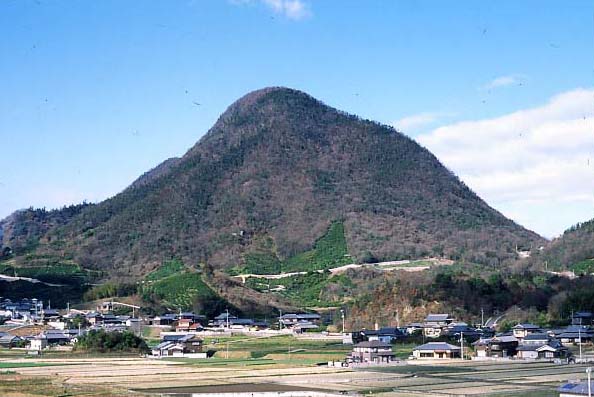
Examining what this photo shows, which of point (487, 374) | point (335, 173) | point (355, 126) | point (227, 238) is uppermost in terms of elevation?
point (355, 126)

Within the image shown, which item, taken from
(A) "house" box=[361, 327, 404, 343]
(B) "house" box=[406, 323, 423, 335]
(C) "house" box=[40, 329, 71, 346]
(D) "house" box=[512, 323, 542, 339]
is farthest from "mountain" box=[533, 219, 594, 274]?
(C) "house" box=[40, 329, 71, 346]

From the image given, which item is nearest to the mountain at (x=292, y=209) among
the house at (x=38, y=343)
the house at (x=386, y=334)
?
the house at (x=38, y=343)

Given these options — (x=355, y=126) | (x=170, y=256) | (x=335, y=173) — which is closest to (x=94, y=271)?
(x=170, y=256)

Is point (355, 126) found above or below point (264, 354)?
above

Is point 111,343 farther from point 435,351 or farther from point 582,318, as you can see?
point 582,318

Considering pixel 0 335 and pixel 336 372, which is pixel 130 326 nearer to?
pixel 0 335

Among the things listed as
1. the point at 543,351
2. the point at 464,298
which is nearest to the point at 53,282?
the point at 464,298

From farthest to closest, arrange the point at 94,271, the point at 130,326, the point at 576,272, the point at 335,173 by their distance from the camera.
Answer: the point at 335,173 < the point at 94,271 < the point at 576,272 < the point at 130,326

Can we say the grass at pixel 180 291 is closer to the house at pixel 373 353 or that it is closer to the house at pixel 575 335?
the house at pixel 373 353
